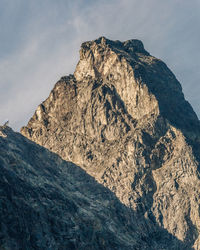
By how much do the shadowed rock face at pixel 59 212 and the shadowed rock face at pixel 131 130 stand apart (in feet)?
9.77

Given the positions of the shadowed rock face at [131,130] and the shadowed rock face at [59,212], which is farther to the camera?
the shadowed rock face at [131,130]

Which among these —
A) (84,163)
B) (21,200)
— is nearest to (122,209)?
(84,163)

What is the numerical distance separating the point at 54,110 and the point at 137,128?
2892 centimetres

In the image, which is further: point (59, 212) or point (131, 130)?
point (131, 130)

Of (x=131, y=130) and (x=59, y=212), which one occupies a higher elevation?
(x=131, y=130)

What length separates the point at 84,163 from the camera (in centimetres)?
11256

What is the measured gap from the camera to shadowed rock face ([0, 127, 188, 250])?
6831 cm

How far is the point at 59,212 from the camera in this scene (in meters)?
79.1

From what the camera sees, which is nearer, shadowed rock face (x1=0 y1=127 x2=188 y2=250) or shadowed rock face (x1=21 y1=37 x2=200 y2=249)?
shadowed rock face (x1=0 y1=127 x2=188 y2=250)

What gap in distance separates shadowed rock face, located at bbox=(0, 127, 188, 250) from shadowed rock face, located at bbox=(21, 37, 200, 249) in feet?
9.77

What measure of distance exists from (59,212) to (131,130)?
3809 centimetres

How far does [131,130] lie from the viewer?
11106 cm

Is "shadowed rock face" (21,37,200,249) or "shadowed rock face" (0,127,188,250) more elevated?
"shadowed rock face" (21,37,200,249)

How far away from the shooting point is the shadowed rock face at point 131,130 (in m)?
97.2
